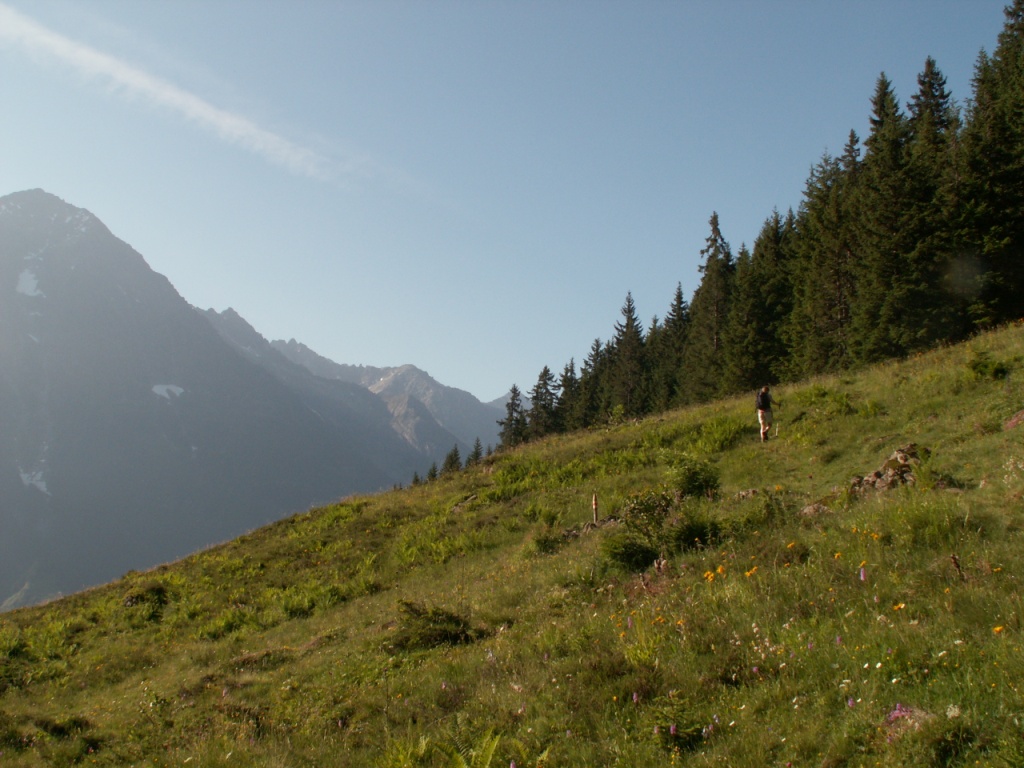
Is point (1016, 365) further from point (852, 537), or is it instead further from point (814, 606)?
point (814, 606)

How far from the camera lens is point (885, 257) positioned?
37.2 metres

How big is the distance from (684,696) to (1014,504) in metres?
5.00

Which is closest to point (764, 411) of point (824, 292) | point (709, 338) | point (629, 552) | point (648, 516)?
point (648, 516)

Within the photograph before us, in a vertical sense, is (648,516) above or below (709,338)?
below

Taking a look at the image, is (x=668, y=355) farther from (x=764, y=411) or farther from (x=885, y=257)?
(x=764, y=411)

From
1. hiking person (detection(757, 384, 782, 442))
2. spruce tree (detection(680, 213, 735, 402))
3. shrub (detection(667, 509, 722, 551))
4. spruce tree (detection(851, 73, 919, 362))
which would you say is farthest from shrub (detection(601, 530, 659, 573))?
spruce tree (detection(680, 213, 735, 402))

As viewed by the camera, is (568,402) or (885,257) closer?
(885,257)

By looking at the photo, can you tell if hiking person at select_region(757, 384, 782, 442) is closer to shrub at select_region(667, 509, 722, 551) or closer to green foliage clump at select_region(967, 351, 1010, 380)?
green foliage clump at select_region(967, 351, 1010, 380)

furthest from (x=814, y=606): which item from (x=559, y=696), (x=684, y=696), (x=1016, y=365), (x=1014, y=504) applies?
(x=1016, y=365)

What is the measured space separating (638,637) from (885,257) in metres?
38.1

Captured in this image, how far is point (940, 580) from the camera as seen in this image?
5988 mm

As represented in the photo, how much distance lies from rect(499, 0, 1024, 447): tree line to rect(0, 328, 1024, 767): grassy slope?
1534cm

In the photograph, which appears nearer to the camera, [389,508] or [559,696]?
[559,696]

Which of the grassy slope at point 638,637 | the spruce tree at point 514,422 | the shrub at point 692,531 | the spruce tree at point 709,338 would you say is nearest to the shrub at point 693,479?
the grassy slope at point 638,637
